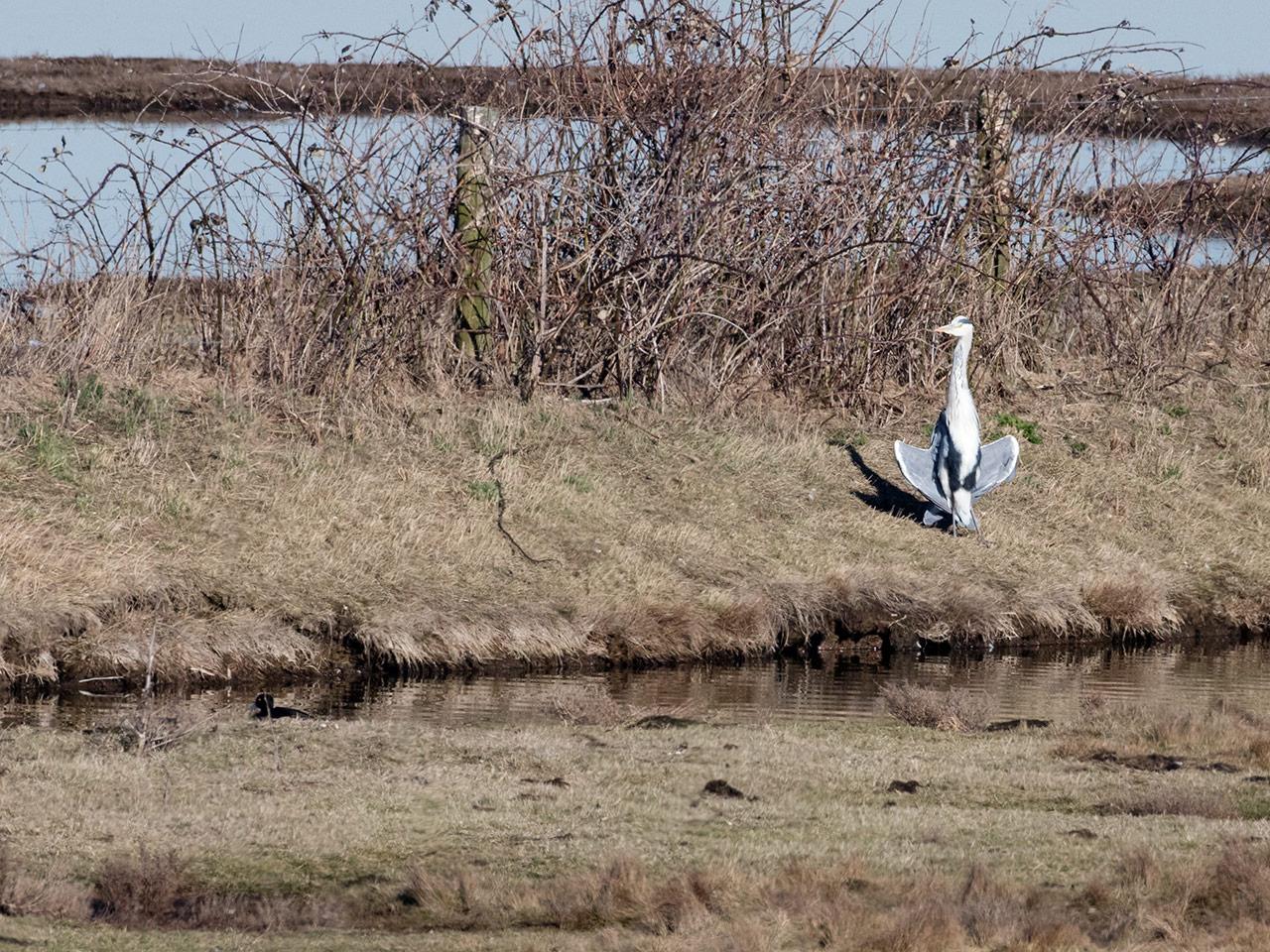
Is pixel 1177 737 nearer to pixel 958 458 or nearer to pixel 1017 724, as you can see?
pixel 1017 724

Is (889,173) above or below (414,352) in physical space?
above

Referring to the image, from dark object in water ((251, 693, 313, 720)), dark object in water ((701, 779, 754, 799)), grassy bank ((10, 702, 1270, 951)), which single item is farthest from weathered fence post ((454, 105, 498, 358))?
dark object in water ((701, 779, 754, 799))

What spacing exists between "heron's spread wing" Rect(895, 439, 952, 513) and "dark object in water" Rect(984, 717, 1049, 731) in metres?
5.18

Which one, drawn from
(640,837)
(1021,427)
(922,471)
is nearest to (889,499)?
(922,471)

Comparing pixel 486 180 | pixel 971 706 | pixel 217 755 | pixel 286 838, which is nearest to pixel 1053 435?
pixel 486 180

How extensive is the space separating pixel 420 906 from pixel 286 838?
1.05 m

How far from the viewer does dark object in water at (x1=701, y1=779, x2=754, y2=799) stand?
8906 millimetres

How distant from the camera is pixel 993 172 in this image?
2031 cm

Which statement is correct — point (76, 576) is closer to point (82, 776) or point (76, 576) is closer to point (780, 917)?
point (82, 776)

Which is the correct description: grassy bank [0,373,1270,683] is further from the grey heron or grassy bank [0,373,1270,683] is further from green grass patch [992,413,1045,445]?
the grey heron

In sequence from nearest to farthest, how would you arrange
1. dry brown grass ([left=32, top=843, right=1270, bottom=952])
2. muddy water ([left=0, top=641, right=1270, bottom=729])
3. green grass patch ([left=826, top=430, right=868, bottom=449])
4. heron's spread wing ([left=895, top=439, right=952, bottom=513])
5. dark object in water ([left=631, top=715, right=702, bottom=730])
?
1. dry brown grass ([left=32, top=843, right=1270, bottom=952])
2. dark object in water ([left=631, top=715, right=702, bottom=730])
3. muddy water ([left=0, top=641, right=1270, bottom=729])
4. heron's spread wing ([left=895, top=439, right=952, bottom=513])
5. green grass patch ([left=826, top=430, right=868, bottom=449])

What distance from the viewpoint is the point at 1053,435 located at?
19750 millimetres

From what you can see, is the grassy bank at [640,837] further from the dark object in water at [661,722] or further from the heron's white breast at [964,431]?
the heron's white breast at [964,431]

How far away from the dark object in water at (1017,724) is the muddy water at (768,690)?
532 millimetres
